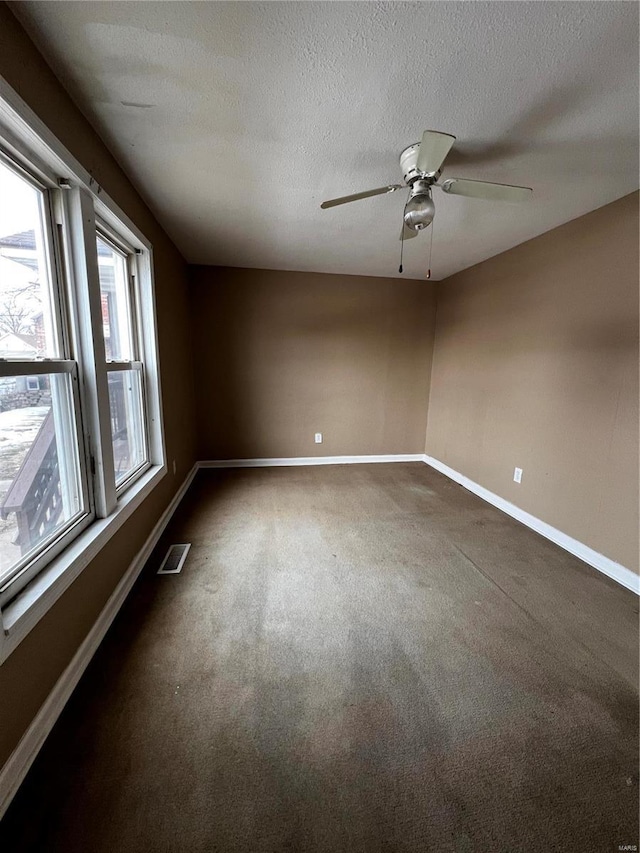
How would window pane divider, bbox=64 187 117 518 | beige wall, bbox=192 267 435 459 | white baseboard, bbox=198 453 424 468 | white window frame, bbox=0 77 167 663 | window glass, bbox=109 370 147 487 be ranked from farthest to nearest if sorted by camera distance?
1. white baseboard, bbox=198 453 424 468
2. beige wall, bbox=192 267 435 459
3. window glass, bbox=109 370 147 487
4. window pane divider, bbox=64 187 117 518
5. white window frame, bbox=0 77 167 663

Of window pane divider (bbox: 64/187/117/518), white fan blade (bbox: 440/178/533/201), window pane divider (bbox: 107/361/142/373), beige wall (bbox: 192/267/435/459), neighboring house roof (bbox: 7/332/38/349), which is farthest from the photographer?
beige wall (bbox: 192/267/435/459)

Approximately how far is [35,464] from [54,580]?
0.44 m

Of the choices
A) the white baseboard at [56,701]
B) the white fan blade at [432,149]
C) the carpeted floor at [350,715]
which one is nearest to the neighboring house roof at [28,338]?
the white baseboard at [56,701]

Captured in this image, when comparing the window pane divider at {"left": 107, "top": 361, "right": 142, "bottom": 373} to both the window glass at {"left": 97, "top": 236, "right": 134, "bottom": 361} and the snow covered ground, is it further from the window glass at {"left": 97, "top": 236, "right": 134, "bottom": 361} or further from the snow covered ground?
the snow covered ground

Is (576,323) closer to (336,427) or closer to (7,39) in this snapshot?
(336,427)

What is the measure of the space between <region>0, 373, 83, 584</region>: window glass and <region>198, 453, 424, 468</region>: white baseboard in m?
2.48

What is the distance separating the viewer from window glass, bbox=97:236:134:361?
1.85 m

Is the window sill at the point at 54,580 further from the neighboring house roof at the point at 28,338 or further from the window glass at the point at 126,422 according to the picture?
the neighboring house roof at the point at 28,338

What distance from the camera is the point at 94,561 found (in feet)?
4.81

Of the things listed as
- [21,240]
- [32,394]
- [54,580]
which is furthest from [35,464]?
[21,240]

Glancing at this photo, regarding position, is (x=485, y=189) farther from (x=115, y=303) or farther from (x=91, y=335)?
(x=115, y=303)

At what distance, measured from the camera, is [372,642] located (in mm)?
1525

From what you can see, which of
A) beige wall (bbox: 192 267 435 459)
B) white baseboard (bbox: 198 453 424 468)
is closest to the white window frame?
beige wall (bbox: 192 267 435 459)

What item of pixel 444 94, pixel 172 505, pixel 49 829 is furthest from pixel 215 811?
pixel 444 94
